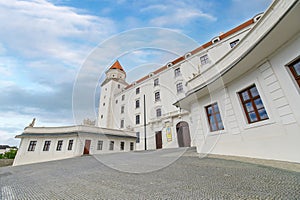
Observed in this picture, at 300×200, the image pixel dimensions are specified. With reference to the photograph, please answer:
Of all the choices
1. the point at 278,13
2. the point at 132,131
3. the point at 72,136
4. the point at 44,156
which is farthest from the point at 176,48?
the point at 44,156

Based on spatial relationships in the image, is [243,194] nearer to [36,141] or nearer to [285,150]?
[285,150]

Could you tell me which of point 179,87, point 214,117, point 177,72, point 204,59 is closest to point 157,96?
point 179,87

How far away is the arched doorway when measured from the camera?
15273 millimetres

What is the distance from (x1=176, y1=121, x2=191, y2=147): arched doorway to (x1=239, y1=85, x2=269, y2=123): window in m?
10.7

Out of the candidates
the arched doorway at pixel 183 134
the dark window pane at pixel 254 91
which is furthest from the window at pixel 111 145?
the dark window pane at pixel 254 91

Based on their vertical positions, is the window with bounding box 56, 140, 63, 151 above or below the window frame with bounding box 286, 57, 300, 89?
below

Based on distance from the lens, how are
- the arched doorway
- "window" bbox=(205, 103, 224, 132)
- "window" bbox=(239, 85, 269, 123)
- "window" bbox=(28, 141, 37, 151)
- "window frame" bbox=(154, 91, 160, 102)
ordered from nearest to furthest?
1. "window" bbox=(239, 85, 269, 123)
2. "window" bbox=(205, 103, 224, 132)
3. the arched doorway
4. "window" bbox=(28, 141, 37, 151)
5. "window frame" bbox=(154, 91, 160, 102)

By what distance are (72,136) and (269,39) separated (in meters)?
19.2

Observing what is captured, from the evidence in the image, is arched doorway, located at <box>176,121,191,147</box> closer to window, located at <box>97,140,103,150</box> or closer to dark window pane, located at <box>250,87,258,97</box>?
window, located at <box>97,140,103,150</box>

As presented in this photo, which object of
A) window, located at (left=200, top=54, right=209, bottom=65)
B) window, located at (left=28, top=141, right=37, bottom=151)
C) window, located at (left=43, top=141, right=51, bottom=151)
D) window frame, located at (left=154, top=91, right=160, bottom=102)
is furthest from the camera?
window frame, located at (left=154, top=91, right=160, bottom=102)

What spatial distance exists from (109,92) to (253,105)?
2812 cm

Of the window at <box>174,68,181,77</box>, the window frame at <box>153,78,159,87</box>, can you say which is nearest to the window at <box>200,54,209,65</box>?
the window at <box>174,68,181,77</box>

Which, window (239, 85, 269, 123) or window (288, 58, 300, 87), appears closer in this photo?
window (288, 58, 300, 87)

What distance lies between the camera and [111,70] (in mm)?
33250
